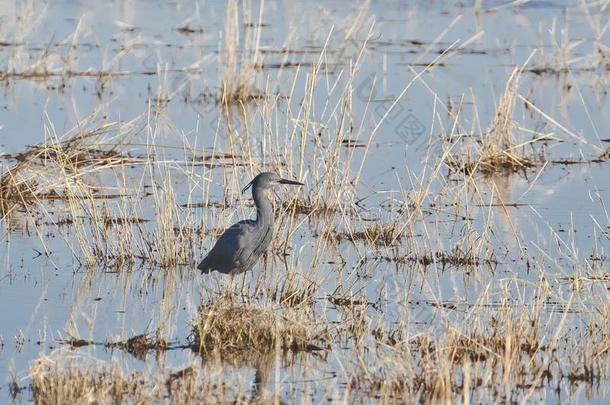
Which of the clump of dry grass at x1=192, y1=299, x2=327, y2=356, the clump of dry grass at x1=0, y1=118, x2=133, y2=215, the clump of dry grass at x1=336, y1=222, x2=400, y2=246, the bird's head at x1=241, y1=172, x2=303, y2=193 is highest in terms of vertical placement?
the clump of dry grass at x1=0, y1=118, x2=133, y2=215

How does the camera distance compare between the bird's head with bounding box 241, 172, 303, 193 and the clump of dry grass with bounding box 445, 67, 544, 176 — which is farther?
the clump of dry grass with bounding box 445, 67, 544, 176

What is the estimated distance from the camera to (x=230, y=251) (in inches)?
326

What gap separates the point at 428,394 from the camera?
6.21 metres

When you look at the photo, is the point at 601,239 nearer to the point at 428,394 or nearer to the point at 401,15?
the point at 428,394

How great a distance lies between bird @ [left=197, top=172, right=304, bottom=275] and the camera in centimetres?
830

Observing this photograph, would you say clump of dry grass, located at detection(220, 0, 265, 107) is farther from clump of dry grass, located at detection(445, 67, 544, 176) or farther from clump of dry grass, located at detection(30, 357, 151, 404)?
clump of dry grass, located at detection(30, 357, 151, 404)

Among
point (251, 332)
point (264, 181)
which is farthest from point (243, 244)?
point (251, 332)

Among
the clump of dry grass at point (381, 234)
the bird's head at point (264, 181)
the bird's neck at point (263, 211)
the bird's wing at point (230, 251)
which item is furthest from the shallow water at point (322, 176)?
the bird's head at point (264, 181)

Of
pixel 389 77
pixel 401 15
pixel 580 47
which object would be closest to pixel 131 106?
pixel 389 77

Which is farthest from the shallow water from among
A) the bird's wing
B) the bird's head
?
the bird's head

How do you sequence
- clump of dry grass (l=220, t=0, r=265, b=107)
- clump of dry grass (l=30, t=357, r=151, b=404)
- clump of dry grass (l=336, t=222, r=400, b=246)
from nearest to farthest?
clump of dry grass (l=30, t=357, r=151, b=404), clump of dry grass (l=336, t=222, r=400, b=246), clump of dry grass (l=220, t=0, r=265, b=107)

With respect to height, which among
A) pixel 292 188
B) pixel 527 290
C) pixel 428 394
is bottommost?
pixel 428 394

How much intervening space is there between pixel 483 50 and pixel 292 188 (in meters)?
9.09

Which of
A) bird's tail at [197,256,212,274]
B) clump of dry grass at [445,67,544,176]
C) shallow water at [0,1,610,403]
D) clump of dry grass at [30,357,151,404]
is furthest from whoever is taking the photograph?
clump of dry grass at [445,67,544,176]
